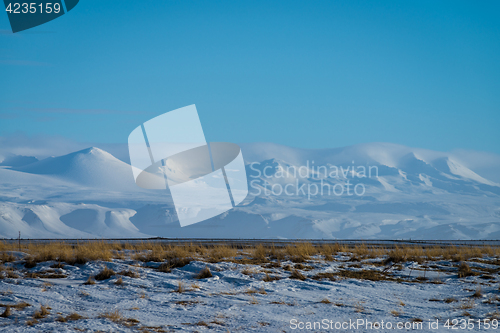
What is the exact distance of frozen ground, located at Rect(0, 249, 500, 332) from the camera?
293 inches

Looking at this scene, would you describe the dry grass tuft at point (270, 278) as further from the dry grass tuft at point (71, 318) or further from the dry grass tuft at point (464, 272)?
the dry grass tuft at point (464, 272)

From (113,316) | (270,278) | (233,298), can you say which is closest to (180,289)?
(233,298)

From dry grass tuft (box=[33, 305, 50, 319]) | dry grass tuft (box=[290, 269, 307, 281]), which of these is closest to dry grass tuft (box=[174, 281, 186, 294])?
dry grass tuft (box=[33, 305, 50, 319])

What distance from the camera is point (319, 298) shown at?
9.98 m

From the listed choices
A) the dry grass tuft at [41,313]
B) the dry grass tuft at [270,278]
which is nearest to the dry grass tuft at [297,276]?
the dry grass tuft at [270,278]

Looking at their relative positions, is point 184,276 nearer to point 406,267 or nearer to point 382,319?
point 382,319

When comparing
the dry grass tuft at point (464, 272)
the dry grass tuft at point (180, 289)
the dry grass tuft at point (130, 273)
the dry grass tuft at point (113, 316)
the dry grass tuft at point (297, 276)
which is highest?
the dry grass tuft at point (130, 273)

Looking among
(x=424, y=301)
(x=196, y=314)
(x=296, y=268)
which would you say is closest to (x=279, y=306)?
(x=196, y=314)

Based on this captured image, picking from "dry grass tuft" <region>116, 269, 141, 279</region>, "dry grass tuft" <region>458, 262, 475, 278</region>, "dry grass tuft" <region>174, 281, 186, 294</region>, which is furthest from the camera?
"dry grass tuft" <region>458, 262, 475, 278</region>

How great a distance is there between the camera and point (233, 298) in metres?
9.70

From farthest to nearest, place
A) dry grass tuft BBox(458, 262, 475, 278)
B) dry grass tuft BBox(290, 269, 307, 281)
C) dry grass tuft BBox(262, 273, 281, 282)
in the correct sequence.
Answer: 1. dry grass tuft BBox(458, 262, 475, 278)
2. dry grass tuft BBox(290, 269, 307, 281)
3. dry grass tuft BBox(262, 273, 281, 282)

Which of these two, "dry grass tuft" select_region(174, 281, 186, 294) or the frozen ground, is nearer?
the frozen ground

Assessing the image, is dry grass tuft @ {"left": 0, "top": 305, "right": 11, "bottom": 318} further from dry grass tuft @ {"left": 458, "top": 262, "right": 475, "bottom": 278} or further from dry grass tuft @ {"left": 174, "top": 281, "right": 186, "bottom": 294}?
dry grass tuft @ {"left": 458, "top": 262, "right": 475, "bottom": 278}

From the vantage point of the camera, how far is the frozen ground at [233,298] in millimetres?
7453
